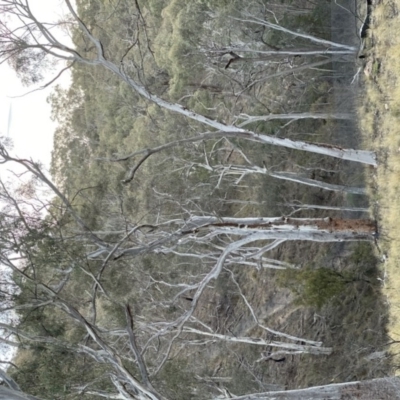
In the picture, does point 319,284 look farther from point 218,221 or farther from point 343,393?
point 343,393

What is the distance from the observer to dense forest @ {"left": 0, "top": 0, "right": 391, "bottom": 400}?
10.5 m

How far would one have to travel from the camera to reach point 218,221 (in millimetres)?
10383

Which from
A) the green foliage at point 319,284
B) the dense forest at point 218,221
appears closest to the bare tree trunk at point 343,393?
the dense forest at point 218,221

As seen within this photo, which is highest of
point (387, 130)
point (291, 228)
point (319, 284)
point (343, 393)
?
point (387, 130)

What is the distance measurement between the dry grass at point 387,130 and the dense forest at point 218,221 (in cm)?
47

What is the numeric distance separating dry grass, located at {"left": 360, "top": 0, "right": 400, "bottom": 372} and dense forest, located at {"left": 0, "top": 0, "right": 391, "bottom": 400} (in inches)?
18.7

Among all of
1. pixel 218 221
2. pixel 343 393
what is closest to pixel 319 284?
pixel 218 221

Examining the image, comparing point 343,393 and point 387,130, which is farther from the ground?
point 387,130

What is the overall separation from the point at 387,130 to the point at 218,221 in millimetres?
3719

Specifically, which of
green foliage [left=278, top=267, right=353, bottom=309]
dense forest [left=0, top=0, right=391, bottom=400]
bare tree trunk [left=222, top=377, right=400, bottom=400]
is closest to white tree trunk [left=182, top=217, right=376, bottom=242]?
dense forest [left=0, top=0, right=391, bottom=400]

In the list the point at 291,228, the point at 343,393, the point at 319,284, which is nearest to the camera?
the point at 343,393

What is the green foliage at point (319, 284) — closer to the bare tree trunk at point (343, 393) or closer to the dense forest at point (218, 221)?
the dense forest at point (218, 221)

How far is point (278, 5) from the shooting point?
1786cm

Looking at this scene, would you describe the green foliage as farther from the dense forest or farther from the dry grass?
the dry grass
